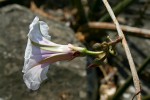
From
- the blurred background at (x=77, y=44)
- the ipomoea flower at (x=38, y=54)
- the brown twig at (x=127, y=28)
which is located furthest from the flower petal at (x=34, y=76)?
the brown twig at (x=127, y=28)

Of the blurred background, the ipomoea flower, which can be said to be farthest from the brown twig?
the ipomoea flower

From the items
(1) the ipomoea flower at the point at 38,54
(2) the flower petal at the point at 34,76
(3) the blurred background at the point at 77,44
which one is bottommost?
(3) the blurred background at the point at 77,44

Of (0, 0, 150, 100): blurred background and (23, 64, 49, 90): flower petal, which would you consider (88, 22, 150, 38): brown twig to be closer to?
(0, 0, 150, 100): blurred background

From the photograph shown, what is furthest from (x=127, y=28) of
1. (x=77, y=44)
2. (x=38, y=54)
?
(x=38, y=54)

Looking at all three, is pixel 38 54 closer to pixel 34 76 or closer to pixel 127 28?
pixel 34 76

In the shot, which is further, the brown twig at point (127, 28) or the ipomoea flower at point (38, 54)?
the brown twig at point (127, 28)

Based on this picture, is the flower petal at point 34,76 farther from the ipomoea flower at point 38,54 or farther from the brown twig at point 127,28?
the brown twig at point 127,28

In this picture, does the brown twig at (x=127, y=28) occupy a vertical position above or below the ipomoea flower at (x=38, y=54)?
below
